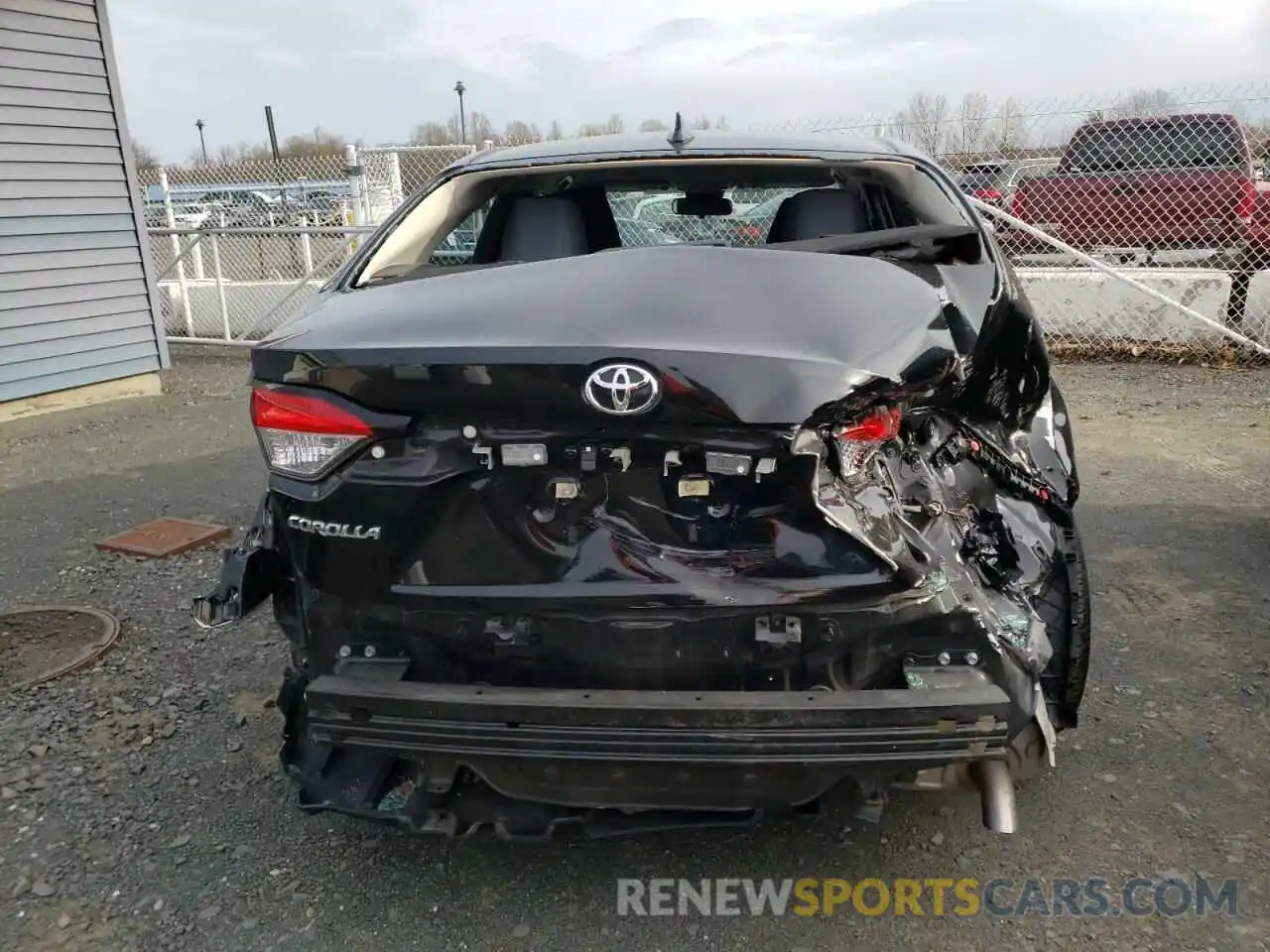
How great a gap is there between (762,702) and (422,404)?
0.91 meters

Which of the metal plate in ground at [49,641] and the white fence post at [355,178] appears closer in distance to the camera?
the metal plate in ground at [49,641]

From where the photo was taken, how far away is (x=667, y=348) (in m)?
1.89

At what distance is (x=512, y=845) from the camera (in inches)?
103

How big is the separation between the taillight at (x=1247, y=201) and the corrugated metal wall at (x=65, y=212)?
961 cm

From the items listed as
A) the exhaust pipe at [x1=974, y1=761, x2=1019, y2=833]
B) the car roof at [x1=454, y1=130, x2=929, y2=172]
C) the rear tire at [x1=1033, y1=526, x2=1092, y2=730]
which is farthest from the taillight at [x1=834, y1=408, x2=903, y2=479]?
the car roof at [x1=454, y1=130, x2=929, y2=172]

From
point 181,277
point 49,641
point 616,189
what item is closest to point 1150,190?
point 616,189

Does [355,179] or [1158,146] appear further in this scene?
[355,179]

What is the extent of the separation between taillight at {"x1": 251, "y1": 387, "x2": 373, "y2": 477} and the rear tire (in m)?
1.86

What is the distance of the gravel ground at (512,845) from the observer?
7.59 ft

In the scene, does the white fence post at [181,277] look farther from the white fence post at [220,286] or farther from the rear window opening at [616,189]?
the rear window opening at [616,189]

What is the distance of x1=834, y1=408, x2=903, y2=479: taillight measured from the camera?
201 cm

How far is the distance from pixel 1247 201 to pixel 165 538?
917 centimetres

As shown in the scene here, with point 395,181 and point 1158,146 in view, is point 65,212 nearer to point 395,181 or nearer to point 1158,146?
point 395,181

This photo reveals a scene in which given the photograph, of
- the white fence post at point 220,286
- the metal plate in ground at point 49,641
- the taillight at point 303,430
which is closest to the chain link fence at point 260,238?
the white fence post at point 220,286
